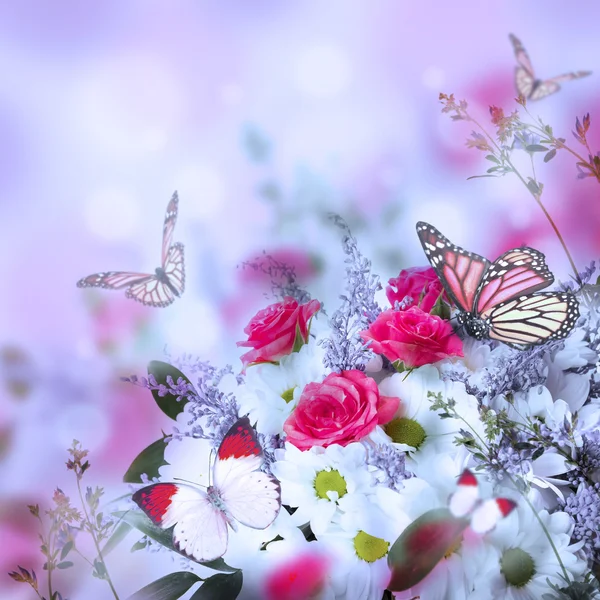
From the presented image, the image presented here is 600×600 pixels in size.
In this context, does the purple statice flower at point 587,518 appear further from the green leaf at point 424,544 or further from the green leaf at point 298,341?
the green leaf at point 298,341

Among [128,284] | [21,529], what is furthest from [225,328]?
[21,529]

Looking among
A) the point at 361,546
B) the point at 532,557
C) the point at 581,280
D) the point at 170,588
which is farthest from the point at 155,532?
the point at 581,280

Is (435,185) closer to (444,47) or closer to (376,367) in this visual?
(444,47)

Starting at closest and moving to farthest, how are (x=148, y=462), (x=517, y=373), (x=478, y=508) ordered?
(x=478, y=508)
(x=517, y=373)
(x=148, y=462)

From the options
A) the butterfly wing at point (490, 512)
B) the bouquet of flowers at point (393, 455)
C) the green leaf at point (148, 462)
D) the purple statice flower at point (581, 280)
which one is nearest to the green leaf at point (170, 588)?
the bouquet of flowers at point (393, 455)

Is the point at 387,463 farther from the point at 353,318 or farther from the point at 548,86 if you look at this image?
the point at 548,86

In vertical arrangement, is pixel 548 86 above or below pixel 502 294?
above

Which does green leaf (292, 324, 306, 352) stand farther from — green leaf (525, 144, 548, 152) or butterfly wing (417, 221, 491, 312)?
green leaf (525, 144, 548, 152)
